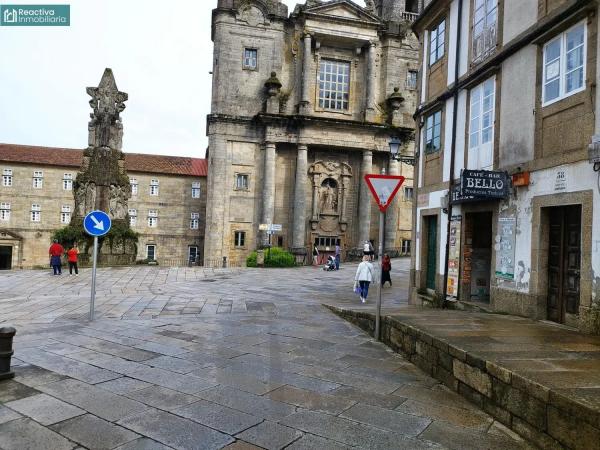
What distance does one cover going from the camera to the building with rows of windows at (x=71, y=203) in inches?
1642

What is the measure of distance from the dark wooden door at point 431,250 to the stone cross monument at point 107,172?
14691 millimetres

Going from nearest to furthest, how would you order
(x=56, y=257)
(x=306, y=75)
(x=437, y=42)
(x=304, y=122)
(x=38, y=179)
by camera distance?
(x=437, y=42)
(x=56, y=257)
(x=304, y=122)
(x=306, y=75)
(x=38, y=179)

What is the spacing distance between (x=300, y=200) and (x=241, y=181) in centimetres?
454

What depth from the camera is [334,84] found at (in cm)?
3303

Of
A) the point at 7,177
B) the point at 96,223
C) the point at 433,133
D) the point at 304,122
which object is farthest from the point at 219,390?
the point at 7,177

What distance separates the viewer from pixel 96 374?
509 centimetres

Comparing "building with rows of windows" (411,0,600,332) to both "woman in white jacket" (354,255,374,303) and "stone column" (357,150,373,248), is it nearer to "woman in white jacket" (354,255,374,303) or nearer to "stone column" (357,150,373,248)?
"woman in white jacket" (354,255,374,303)

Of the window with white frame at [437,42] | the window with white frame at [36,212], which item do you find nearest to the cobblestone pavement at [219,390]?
the window with white frame at [437,42]

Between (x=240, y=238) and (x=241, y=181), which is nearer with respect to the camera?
(x=240, y=238)

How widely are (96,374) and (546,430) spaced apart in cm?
468

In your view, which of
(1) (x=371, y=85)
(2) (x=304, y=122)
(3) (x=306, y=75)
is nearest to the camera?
(2) (x=304, y=122)

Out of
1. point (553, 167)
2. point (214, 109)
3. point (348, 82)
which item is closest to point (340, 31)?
point (348, 82)

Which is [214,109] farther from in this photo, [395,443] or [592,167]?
[395,443]
